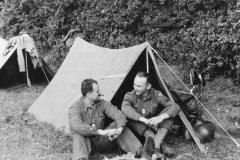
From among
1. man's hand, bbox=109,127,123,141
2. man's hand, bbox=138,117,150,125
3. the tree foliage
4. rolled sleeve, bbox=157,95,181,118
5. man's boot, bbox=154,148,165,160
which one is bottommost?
man's boot, bbox=154,148,165,160

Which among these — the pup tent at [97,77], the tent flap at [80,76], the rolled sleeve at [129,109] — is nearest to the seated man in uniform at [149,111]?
the rolled sleeve at [129,109]

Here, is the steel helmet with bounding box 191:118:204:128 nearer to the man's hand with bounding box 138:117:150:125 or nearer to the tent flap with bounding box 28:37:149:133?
the man's hand with bounding box 138:117:150:125

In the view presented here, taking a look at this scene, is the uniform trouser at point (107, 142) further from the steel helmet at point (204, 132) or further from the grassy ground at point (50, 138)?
the steel helmet at point (204, 132)

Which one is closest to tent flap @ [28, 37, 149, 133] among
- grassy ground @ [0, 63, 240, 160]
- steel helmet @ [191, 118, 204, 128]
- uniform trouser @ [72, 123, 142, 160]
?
grassy ground @ [0, 63, 240, 160]

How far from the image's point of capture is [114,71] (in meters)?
5.78

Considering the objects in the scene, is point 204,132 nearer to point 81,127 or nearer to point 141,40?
point 81,127

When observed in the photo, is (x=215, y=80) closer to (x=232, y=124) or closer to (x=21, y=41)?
(x=232, y=124)

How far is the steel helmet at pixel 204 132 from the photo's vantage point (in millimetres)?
5377

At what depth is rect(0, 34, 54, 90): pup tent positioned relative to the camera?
8.62 meters

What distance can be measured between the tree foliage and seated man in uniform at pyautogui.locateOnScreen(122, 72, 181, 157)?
274cm

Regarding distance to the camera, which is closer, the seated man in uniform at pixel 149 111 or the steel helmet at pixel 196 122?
the seated man in uniform at pixel 149 111

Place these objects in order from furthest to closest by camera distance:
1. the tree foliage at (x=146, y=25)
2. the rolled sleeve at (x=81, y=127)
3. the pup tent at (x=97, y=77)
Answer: the tree foliage at (x=146, y=25)
the pup tent at (x=97, y=77)
the rolled sleeve at (x=81, y=127)

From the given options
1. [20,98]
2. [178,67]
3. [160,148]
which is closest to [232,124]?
[160,148]

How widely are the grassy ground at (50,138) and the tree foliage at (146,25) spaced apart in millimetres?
1163
